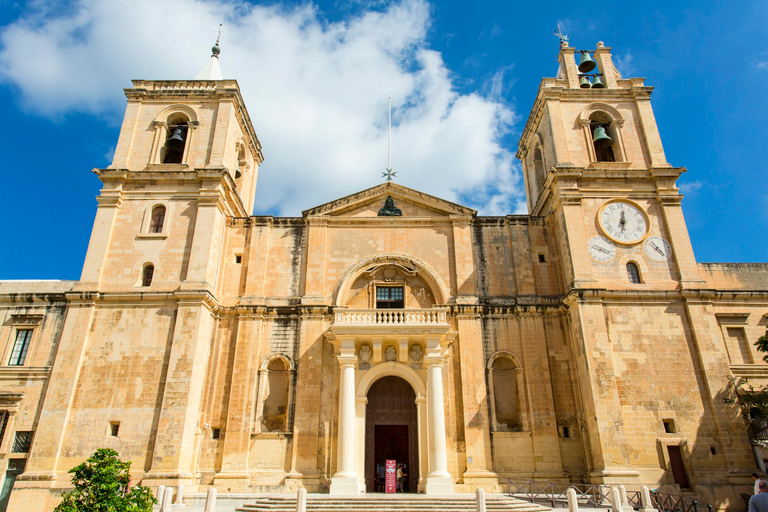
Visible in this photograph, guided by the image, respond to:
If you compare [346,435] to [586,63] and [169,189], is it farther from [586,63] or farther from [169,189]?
[586,63]

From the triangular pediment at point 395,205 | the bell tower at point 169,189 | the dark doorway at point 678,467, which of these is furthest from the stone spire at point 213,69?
the dark doorway at point 678,467

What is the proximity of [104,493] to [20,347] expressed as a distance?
38.0 ft

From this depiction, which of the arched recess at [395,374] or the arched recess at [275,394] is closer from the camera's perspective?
the arched recess at [395,374]

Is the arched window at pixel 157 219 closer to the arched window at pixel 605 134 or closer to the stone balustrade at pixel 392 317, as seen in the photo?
the stone balustrade at pixel 392 317

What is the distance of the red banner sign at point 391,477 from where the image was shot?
2030 cm

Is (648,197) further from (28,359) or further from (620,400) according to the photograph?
(28,359)

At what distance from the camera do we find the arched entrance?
22094 mm

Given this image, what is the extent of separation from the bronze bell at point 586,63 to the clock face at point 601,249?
11.4 meters

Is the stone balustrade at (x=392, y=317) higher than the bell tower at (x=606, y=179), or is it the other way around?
the bell tower at (x=606, y=179)

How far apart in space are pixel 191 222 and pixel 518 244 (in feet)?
51.3

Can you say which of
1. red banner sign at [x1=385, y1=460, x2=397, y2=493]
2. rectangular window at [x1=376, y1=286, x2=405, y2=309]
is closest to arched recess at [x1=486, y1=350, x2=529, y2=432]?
red banner sign at [x1=385, y1=460, x2=397, y2=493]

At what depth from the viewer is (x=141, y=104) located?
89.6 feet

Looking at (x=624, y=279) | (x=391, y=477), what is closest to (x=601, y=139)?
(x=624, y=279)

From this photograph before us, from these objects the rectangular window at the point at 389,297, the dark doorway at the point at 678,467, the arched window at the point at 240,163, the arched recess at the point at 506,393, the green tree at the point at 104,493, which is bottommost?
the green tree at the point at 104,493
